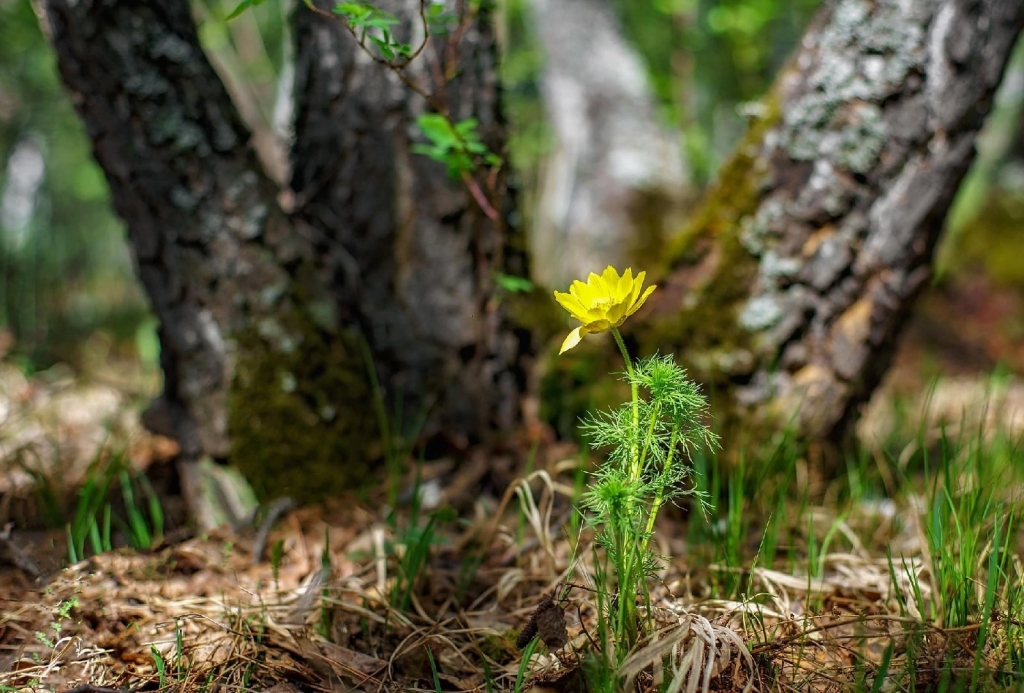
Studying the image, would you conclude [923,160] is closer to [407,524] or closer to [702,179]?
[407,524]

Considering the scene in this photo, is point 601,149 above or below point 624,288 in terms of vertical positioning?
above

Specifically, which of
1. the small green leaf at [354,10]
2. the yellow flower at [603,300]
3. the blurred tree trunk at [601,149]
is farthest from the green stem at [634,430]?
the blurred tree trunk at [601,149]

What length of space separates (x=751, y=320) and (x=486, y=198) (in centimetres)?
78

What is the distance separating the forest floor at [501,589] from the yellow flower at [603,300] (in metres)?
0.34

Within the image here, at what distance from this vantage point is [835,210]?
5.53 feet

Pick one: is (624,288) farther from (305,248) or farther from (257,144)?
(257,144)

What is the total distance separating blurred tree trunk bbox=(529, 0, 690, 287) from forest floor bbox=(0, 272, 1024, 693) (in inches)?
89.0

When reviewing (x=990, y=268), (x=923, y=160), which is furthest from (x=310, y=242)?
(x=990, y=268)

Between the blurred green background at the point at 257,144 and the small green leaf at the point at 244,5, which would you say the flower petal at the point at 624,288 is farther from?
the blurred green background at the point at 257,144

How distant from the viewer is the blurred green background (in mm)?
3887

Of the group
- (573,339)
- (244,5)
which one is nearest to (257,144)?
(244,5)

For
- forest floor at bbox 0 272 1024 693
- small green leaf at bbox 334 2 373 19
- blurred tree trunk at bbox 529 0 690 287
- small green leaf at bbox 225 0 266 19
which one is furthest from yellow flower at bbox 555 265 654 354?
blurred tree trunk at bbox 529 0 690 287

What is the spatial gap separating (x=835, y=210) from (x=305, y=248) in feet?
4.60

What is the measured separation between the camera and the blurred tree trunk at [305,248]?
161 cm
